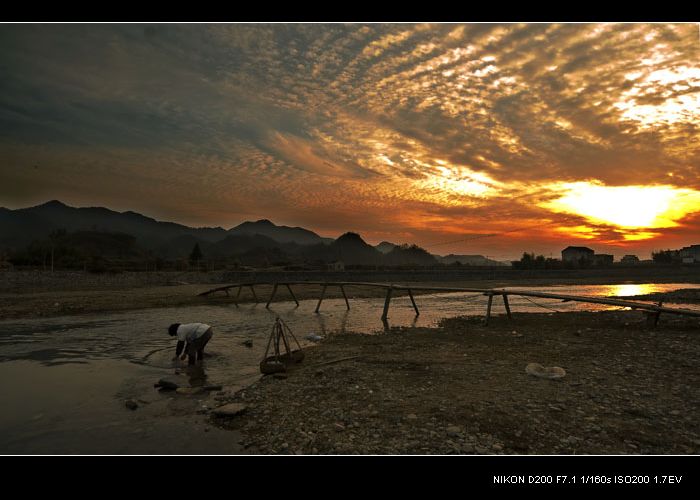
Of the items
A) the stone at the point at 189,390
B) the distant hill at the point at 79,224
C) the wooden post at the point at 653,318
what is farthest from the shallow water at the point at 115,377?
the distant hill at the point at 79,224

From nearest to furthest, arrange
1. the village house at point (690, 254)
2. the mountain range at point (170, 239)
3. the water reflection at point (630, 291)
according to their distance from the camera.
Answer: the water reflection at point (630, 291), the village house at point (690, 254), the mountain range at point (170, 239)

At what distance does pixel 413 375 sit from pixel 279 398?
131 inches

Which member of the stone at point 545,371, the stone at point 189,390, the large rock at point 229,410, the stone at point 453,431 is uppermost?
the stone at point 545,371

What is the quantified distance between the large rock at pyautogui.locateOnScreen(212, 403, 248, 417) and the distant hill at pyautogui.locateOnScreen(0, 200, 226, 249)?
407 feet

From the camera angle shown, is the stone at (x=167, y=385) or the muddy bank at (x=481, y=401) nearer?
the muddy bank at (x=481, y=401)

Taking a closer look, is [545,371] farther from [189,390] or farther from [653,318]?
[653,318]

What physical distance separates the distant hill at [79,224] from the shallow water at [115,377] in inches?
4346

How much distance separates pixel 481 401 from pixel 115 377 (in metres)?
9.71

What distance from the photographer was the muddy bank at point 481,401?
570 cm

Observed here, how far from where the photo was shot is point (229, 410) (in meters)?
7.23

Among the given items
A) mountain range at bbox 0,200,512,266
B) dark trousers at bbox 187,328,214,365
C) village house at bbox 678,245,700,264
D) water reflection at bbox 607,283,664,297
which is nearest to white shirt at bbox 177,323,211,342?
dark trousers at bbox 187,328,214,365

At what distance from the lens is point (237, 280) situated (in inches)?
1897

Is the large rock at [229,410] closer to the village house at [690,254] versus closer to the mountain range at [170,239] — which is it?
the mountain range at [170,239]
